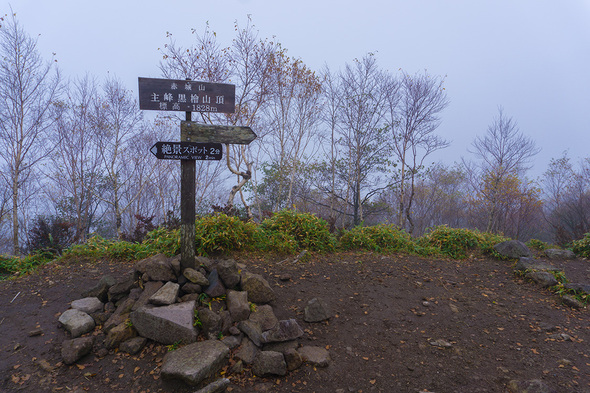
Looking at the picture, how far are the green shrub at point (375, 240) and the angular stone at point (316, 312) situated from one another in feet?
10.0

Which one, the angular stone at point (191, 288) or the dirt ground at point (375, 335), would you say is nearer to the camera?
the dirt ground at point (375, 335)

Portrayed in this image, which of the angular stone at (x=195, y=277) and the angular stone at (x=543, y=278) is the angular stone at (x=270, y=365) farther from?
the angular stone at (x=543, y=278)

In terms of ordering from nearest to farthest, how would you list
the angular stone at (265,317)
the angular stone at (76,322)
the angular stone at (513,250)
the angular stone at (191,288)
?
the angular stone at (76,322) < the angular stone at (265,317) < the angular stone at (191,288) < the angular stone at (513,250)

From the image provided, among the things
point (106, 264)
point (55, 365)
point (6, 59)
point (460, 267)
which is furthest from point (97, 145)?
point (460, 267)

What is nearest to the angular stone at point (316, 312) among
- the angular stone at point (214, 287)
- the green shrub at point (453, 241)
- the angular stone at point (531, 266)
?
the angular stone at point (214, 287)

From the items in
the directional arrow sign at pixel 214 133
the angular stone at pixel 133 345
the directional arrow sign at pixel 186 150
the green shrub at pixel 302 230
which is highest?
the directional arrow sign at pixel 214 133

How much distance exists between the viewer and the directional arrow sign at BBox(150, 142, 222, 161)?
389 centimetres

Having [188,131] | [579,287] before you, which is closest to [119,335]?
[188,131]

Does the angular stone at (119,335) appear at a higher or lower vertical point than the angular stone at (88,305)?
lower

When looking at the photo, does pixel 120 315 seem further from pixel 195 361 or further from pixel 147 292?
pixel 195 361

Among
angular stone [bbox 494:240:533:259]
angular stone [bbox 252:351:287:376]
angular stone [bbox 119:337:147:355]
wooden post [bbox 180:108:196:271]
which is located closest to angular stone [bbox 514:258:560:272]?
angular stone [bbox 494:240:533:259]

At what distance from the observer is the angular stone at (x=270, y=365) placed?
3.06 metres

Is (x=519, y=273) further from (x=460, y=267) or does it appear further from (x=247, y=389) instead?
(x=247, y=389)

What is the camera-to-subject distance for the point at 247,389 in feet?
9.66
